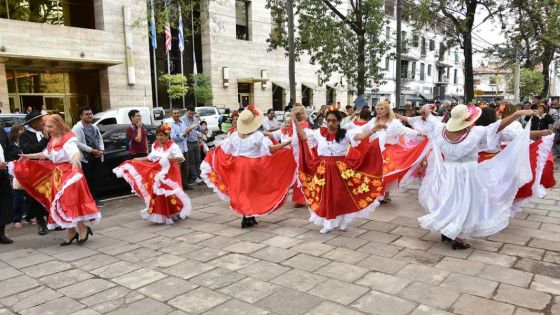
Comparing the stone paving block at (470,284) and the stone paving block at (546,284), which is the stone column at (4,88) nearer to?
the stone paving block at (470,284)

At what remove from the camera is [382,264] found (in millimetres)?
4602

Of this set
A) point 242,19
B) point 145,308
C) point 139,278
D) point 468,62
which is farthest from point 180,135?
point 242,19

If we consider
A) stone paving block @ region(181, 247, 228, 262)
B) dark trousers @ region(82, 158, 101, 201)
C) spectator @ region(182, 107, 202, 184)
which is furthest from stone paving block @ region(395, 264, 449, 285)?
spectator @ region(182, 107, 202, 184)

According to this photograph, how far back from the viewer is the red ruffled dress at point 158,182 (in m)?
6.36

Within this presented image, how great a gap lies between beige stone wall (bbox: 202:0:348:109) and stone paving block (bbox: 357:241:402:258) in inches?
849

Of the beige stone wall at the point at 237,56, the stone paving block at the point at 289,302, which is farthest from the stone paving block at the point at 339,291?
the beige stone wall at the point at 237,56

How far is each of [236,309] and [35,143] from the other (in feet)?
14.1

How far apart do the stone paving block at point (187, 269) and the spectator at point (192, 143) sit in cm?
476

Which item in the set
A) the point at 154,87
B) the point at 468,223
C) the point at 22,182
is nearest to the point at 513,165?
the point at 468,223

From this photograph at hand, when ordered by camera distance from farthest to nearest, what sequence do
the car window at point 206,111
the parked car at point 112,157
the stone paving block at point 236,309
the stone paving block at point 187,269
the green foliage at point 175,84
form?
the green foliage at point 175,84 < the car window at point 206,111 < the parked car at point 112,157 < the stone paving block at point 187,269 < the stone paving block at point 236,309

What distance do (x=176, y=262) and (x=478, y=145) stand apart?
140 inches

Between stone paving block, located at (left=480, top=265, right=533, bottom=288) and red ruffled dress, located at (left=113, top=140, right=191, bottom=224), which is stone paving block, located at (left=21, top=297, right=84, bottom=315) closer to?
red ruffled dress, located at (left=113, top=140, right=191, bottom=224)

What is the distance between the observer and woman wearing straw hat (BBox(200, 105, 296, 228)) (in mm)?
6125

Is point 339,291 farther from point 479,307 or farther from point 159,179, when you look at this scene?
point 159,179
